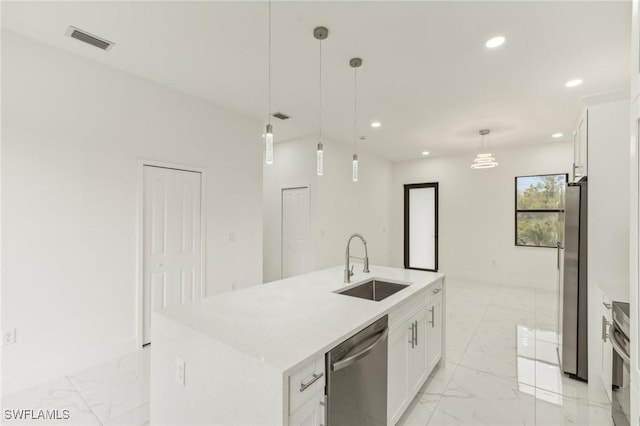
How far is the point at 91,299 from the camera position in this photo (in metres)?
2.69

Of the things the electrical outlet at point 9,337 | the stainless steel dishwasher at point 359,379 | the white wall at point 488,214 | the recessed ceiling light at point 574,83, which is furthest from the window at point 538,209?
the electrical outlet at point 9,337

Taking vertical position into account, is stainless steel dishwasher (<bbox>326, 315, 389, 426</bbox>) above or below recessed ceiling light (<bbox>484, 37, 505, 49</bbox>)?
below

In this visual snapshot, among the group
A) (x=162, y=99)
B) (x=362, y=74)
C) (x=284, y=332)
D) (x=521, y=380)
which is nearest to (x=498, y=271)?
(x=521, y=380)

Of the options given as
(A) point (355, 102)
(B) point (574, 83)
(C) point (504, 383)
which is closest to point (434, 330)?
(C) point (504, 383)

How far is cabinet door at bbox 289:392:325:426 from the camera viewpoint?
1.09m

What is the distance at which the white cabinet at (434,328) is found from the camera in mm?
2332

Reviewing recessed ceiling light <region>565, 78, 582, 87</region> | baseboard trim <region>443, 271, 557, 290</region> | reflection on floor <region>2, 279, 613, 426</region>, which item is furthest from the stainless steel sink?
baseboard trim <region>443, 271, 557, 290</region>

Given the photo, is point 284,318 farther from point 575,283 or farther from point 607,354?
point 575,283

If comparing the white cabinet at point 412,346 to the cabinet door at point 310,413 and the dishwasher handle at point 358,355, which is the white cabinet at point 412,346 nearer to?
the dishwasher handle at point 358,355

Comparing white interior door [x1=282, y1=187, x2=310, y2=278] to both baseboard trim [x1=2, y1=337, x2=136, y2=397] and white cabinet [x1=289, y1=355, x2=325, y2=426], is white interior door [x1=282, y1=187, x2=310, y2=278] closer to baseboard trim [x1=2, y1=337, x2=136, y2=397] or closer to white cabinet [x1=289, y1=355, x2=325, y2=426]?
baseboard trim [x1=2, y1=337, x2=136, y2=397]

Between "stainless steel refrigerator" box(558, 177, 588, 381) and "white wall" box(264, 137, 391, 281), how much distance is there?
3.40m

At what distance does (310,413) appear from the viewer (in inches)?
45.3

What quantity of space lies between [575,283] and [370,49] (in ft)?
8.65

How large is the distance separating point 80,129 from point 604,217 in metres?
4.53
